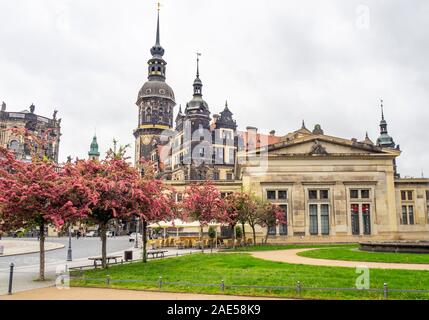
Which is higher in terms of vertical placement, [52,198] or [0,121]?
[0,121]

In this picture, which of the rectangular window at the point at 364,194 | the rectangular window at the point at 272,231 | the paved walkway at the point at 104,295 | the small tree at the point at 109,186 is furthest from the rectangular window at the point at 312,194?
the paved walkway at the point at 104,295

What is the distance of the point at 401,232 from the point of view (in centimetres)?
5447

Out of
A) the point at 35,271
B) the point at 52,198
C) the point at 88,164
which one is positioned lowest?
the point at 35,271

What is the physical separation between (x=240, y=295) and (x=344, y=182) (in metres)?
41.0

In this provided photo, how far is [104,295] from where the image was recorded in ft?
49.9

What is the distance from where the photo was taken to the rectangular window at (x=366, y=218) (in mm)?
51875

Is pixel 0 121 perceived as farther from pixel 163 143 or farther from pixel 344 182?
pixel 344 182

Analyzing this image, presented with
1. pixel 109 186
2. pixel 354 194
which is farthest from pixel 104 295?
pixel 354 194

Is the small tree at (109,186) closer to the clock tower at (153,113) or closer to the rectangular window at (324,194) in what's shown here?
the rectangular window at (324,194)

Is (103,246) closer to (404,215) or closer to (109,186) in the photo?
(109,186)

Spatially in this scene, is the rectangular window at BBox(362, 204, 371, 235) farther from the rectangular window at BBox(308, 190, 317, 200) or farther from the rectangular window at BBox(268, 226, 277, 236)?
the rectangular window at BBox(268, 226, 277, 236)

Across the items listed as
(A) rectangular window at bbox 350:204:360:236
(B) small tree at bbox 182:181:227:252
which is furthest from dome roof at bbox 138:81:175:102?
(B) small tree at bbox 182:181:227:252

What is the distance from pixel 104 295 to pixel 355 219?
141ft
